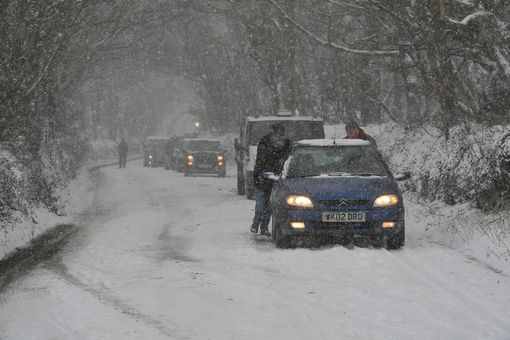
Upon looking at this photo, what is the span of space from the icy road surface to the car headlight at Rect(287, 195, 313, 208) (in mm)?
625

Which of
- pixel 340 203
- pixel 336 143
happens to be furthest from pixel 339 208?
pixel 336 143

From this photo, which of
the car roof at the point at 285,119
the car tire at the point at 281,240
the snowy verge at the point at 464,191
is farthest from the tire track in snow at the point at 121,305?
the car roof at the point at 285,119

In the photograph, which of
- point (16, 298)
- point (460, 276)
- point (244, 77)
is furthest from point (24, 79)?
point (244, 77)

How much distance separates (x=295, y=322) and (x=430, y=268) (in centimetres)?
339

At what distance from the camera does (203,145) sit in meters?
37.1

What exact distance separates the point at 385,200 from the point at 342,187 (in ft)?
1.96

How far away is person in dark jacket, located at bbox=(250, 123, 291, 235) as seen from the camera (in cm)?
1380

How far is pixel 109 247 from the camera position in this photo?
12469mm

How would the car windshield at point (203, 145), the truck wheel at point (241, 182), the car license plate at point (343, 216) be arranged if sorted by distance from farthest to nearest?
the car windshield at point (203, 145)
the truck wheel at point (241, 182)
the car license plate at point (343, 216)

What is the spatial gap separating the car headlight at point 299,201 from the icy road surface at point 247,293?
2.05ft

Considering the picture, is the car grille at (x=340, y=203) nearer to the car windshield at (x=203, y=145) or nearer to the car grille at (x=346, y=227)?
the car grille at (x=346, y=227)

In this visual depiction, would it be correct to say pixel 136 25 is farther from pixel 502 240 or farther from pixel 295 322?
pixel 295 322

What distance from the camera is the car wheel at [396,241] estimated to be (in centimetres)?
1162

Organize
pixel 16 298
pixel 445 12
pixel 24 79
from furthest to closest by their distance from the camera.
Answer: pixel 24 79
pixel 445 12
pixel 16 298
